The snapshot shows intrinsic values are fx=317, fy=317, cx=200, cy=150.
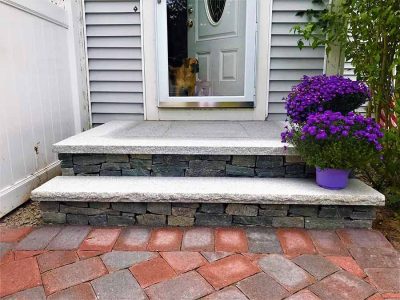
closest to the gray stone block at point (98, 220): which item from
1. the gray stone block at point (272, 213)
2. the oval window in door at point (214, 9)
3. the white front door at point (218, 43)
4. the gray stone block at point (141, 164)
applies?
the gray stone block at point (141, 164)

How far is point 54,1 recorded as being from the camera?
2.44 meters

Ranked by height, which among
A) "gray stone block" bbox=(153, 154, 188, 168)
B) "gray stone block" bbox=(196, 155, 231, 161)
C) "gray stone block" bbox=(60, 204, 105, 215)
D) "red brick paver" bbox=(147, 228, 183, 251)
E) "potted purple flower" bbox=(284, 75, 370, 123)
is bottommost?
"red brick paver" bbox=(147, 228, 183, 251)

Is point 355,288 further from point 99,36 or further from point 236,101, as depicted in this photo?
point 99,36

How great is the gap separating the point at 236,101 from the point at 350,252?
168 cm

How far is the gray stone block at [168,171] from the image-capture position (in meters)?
1.94

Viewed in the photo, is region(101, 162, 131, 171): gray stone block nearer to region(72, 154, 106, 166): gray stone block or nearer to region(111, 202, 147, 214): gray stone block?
region(72, 154, 106, 166): gray stone block

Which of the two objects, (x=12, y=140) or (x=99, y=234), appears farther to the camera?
(x=12, y=140)

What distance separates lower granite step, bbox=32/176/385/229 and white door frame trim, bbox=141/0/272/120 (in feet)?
3.87

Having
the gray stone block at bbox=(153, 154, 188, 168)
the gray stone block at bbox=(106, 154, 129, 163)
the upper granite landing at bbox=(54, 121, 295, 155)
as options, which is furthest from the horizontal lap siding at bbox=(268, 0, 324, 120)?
the gray stone block at bbox=(106, 154, 129, 163)

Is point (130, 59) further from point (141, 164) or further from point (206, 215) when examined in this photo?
point (206, 215)

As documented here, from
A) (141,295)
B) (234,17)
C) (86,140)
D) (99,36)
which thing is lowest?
(141,295)

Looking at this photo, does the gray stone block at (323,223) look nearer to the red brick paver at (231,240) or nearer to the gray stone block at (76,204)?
the red brick paver at (231,240)

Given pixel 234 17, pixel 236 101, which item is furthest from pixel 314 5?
pixel 236 101

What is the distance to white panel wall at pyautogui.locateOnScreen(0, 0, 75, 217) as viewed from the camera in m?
1.84
